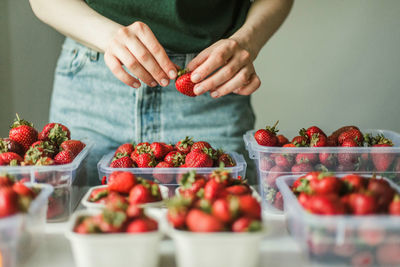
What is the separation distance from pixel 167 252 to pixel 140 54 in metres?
0.55

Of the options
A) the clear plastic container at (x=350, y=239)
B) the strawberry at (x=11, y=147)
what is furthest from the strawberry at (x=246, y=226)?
the strawberry at (x=11, y=147)

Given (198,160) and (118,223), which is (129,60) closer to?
(198,160)

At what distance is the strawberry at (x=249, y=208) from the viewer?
787mm

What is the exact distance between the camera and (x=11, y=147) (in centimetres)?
119

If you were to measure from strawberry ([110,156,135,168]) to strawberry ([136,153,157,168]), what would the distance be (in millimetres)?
21

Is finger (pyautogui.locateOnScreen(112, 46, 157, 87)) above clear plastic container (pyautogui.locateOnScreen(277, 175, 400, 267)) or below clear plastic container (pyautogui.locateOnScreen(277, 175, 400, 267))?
above

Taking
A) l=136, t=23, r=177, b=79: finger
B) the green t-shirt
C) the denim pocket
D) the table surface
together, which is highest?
the green t-shirt

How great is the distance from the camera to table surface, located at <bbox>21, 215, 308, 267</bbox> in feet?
2.88

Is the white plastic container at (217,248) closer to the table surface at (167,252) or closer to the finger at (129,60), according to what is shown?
the table surface at (167,252)

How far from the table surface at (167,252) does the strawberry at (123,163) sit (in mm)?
232

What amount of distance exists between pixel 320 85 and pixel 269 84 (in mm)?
→ 334

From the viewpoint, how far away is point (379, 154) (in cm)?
120

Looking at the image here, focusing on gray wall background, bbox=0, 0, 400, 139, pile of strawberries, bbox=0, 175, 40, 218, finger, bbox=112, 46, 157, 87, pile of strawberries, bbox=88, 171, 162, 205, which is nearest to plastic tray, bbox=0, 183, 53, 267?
pile of strawberries, bbox=0, 175, 40, 218

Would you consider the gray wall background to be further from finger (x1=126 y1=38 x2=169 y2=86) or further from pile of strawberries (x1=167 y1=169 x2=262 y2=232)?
pile of strawberries (x1=167 y1=169 x2=262 y2=232)
